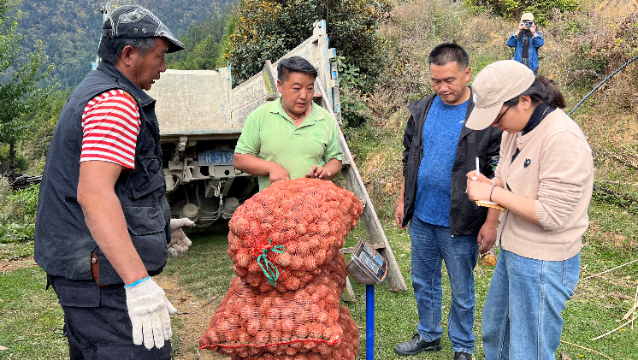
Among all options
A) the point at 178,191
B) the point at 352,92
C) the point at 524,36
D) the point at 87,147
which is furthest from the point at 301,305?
the point at 524,36

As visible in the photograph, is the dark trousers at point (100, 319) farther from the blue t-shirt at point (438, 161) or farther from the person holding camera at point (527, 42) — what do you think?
the person holding camera at point (527, 42)

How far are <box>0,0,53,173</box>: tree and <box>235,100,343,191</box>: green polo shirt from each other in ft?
46.7

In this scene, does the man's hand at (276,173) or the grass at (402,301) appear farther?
the grass at (402,301)

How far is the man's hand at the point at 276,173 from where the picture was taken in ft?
10.3

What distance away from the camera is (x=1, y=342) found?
12.3 ft

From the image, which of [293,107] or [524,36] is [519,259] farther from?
[524,36]

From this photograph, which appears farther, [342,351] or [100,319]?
[342,351]

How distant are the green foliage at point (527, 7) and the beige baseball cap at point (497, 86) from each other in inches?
487

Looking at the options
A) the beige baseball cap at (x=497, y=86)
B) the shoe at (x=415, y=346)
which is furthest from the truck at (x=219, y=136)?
the beige baseball cap at (x=497, y=86)

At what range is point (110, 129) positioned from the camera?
1.71 meters

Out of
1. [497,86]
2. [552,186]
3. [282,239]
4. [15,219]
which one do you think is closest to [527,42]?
[497,86]

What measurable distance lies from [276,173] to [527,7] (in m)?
14.2

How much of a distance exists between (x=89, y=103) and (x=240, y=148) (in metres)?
1.64

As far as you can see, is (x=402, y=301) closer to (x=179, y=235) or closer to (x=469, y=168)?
(x=469, y=168)
